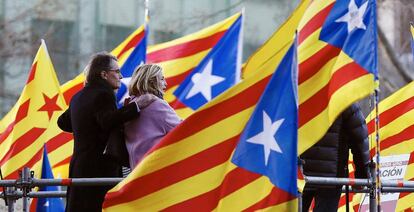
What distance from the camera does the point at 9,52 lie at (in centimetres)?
3033

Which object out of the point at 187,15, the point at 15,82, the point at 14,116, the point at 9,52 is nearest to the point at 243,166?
the point at 14,116

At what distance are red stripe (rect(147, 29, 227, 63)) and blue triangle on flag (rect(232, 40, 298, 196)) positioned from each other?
23.2ft

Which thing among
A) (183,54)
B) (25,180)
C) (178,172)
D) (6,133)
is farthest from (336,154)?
(6,133)

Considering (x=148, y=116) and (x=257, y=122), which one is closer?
(x=257, y=122)

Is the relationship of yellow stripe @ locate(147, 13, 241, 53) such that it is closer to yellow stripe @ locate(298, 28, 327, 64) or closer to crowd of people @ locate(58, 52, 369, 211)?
crowd of people @ locate(58, 52, 369, 211)

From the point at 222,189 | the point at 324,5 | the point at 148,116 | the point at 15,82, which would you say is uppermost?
the point at 15,82

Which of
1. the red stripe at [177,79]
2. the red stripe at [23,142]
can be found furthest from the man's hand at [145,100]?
the red stripe at [177,79]

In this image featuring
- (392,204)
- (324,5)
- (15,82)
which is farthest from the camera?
(15,82)

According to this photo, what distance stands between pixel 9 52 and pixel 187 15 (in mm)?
7596

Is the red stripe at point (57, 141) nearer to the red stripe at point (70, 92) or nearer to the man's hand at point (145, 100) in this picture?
the red stripe at point (70, 92)

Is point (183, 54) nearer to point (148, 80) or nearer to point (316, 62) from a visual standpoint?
point (148, 80)

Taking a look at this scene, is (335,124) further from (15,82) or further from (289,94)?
(15,82)

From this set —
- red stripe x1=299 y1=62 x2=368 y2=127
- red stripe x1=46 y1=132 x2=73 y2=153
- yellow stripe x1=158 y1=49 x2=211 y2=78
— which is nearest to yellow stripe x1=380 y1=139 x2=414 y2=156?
red stripe x1=299 y1=62 x2=368 y2=127

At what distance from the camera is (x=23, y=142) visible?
14.0 metres
